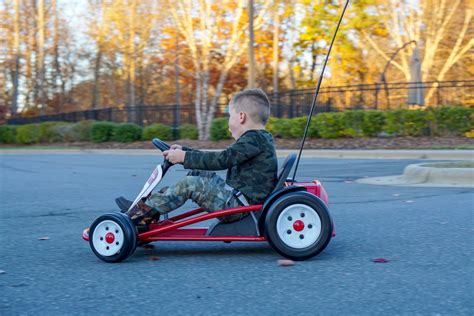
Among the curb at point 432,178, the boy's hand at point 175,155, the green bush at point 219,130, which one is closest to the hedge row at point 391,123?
the green bush at point 219,130

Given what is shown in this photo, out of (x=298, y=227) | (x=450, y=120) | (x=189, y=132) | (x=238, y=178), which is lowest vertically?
(x=298, y=227)

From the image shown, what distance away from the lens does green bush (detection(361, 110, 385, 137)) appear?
21.4 m

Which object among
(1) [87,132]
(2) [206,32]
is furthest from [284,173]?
(1) [87,132]

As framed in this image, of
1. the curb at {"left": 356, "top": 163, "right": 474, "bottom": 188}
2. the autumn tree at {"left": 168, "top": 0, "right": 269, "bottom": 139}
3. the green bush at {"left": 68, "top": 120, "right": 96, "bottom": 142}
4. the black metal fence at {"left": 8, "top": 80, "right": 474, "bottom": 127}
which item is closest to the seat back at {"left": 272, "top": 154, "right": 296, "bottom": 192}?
the curb at {"left": 356, "top": 163, "right": 474, "bottom": 188}

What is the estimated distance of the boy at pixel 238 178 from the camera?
4.46 metres

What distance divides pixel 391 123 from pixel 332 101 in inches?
216

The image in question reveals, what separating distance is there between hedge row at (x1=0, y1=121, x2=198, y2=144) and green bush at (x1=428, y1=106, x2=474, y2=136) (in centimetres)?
1015

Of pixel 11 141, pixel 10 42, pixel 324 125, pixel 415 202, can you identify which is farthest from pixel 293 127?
pixel 10 42

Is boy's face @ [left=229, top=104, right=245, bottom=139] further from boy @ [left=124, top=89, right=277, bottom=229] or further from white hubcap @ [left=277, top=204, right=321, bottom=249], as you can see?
white hubcap @ [left=277, top=204, right=321, bottom=249]

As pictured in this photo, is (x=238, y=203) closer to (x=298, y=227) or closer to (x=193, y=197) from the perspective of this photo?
(x=193, y=197)

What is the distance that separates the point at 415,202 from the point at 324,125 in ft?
48.5

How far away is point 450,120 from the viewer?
2075 centimetres

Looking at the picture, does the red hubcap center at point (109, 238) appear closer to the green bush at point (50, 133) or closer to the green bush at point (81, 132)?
the green bush at point (81, 132)

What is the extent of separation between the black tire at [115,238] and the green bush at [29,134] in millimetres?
28919
